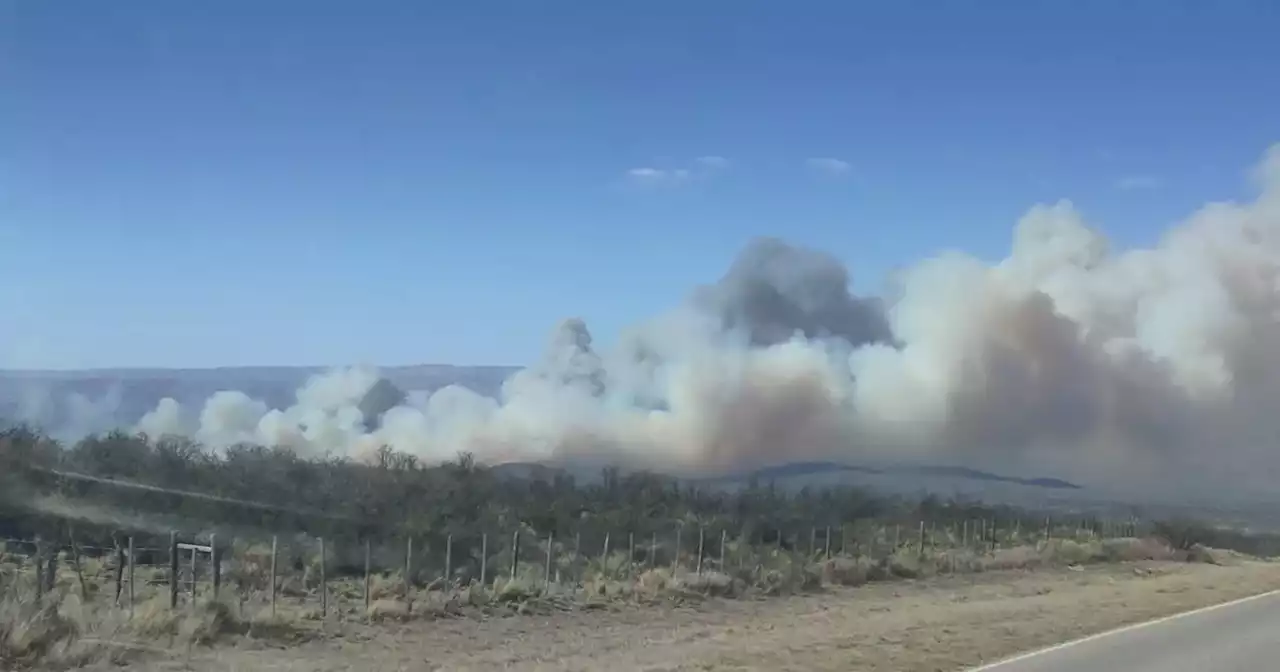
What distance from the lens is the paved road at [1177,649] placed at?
1650cm

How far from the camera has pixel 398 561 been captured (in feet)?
95.3

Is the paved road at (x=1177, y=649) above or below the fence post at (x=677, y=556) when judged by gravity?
above

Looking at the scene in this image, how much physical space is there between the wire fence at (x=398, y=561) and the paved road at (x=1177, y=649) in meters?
10.5

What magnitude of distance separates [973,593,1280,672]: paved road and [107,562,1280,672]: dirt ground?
2.34 ft

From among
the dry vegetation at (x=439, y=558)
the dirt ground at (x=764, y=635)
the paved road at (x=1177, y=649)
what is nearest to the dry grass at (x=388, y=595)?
the dry vegetation at (x=439, y=558)

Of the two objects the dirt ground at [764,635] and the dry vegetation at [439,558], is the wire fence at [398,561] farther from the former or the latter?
the dirt ground at [764,635]

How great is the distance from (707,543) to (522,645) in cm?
1751

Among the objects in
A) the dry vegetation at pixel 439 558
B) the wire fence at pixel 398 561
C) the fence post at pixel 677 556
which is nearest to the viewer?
the dry vegetation at pixel 439 558

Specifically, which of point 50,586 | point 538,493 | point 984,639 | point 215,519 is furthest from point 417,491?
point 984,639

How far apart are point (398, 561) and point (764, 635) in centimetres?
1070

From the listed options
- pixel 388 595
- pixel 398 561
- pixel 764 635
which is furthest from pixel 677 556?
pixel 764 635

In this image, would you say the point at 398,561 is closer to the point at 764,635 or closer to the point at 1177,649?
the point at 764,635

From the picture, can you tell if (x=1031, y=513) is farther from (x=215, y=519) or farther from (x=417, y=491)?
(x=215, y=519)

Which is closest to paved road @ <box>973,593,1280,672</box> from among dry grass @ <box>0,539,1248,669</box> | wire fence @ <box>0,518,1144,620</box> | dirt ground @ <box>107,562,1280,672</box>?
dirt ground @ <box>107,562,1280,672</box>
